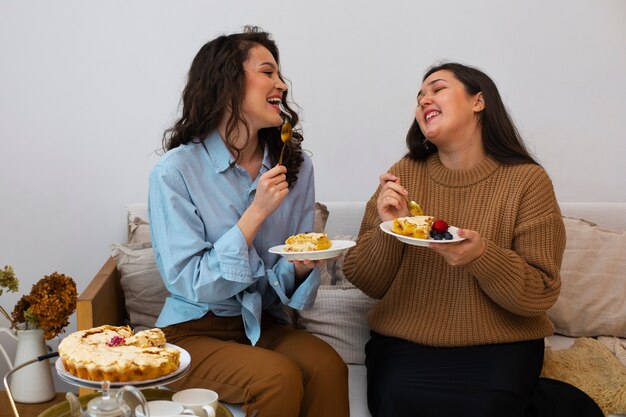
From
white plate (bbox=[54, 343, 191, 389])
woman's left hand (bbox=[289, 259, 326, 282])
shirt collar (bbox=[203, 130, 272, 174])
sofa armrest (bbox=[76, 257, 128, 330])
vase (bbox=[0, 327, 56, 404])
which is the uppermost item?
shirt collar (bbox=[203, 130, 272, 174])

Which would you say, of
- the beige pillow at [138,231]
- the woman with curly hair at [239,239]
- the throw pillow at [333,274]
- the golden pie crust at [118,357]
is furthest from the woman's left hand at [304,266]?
the beige pillow at [138,231]

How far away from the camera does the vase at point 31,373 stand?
2262 mm

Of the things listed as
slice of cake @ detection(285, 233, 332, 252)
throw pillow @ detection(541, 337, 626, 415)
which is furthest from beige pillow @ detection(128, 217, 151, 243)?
throw pillow @ detection(541, 337, 626, 415)

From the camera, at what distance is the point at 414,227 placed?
1.79m

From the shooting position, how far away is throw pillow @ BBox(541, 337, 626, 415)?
1.94 meters

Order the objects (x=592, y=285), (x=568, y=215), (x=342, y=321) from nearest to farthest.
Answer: (x=342, y=321) → (x=592, y=285) → (x=568, y=215)

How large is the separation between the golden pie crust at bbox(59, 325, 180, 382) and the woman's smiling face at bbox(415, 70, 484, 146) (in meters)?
1.05

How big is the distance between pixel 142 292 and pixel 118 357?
99cm

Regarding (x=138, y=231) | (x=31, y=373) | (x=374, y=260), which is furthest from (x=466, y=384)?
(x=31, y=373)

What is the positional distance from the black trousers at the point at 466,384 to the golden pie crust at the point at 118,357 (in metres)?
0.76

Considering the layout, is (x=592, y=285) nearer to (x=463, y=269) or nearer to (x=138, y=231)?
(x=463, y=269)

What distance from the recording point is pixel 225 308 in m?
1.92

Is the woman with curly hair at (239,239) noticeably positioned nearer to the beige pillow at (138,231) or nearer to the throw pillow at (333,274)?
the throw pillow at (333,274)

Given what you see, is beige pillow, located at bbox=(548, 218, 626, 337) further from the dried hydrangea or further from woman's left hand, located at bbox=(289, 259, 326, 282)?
the dried hydrangea
